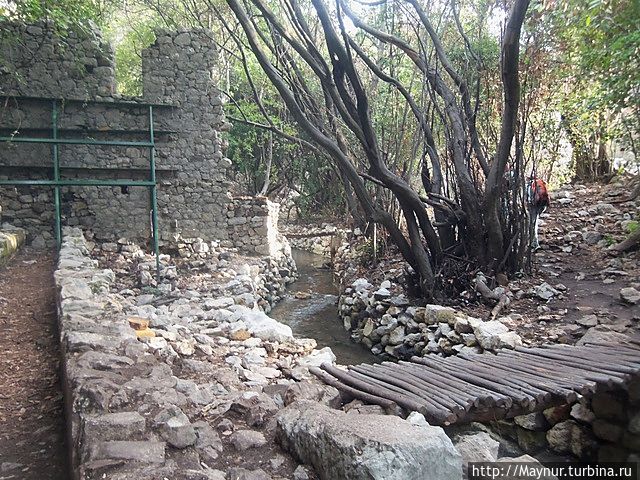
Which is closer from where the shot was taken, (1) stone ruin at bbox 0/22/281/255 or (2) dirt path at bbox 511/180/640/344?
(2) dirt path at bbox 511/180/640/344

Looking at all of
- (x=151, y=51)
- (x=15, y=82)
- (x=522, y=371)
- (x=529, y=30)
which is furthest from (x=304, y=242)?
(x=522, y=371)

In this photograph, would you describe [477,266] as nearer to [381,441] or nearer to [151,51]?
[381,441]

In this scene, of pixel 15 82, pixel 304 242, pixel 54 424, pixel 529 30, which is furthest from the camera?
pixel 304 242

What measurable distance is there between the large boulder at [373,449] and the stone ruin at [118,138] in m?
7.25

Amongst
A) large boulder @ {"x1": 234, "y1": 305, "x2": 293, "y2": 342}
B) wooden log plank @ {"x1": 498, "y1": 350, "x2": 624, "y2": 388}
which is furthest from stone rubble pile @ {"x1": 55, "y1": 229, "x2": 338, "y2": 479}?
wooden log plank @ {"x1": 498, "y1": 350, "x2": 624, "y2": 388}

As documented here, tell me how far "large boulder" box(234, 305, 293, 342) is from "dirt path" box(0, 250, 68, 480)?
1.73 metres

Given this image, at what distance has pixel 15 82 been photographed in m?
7.91

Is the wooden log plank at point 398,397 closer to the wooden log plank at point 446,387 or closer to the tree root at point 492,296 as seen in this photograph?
the wooden log plank at point 446,387

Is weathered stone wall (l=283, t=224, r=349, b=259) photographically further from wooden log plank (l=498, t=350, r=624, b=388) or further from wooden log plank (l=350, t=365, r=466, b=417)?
wooden log plank (l=350, t=365, r=466, b=417)

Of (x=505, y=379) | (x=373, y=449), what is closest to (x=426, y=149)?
(x=505, y=379)

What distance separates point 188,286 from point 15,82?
4.51 metres

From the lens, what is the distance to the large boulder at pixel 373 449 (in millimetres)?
1587

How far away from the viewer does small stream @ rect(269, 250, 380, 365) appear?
650 centimetres

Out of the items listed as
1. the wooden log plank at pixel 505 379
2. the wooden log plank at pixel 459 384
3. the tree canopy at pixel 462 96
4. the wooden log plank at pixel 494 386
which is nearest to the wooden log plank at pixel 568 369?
the wooden log plank at pixel 505 379
